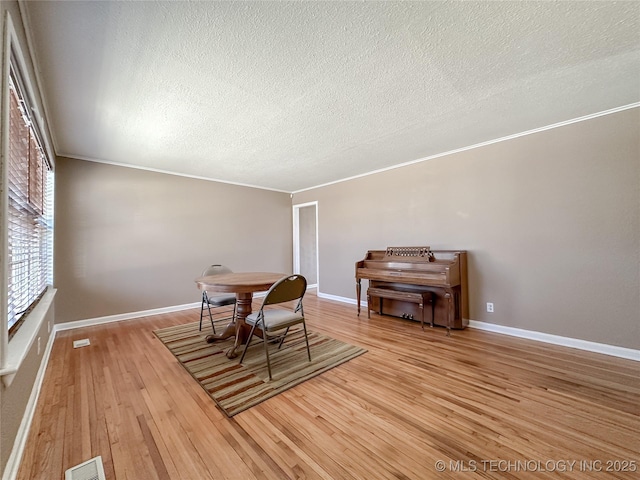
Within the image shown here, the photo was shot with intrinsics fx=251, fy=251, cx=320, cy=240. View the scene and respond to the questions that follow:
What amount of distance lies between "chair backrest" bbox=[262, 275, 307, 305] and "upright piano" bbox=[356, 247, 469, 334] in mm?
1621

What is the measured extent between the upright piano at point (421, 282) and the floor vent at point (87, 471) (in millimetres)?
3025

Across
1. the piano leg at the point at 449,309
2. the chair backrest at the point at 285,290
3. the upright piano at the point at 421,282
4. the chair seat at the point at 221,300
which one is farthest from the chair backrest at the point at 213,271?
the piano leg at the point at 449,309

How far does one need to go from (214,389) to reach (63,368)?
1.56 meters

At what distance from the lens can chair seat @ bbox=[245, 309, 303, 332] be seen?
84.4 inches

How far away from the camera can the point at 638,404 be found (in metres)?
1.68

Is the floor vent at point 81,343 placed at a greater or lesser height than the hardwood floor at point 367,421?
greater

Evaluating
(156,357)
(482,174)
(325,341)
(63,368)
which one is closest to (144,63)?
(156,357)

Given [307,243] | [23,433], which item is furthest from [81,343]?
[307,243]

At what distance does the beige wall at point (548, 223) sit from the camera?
7.78 ft

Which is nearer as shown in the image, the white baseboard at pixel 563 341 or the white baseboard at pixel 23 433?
the white baseboard at pixel 23 433

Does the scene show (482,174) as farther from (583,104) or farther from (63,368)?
(63,368)

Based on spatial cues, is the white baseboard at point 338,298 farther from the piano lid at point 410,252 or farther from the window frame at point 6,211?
the window frame at point 6,211

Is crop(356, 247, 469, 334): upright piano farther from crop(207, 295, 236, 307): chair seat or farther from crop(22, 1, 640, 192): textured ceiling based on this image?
crop(207, 295, 236, 307): chair seat

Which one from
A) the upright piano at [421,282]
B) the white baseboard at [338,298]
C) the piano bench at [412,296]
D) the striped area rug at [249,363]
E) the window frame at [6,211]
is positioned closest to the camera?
the window frame at [6,211]
